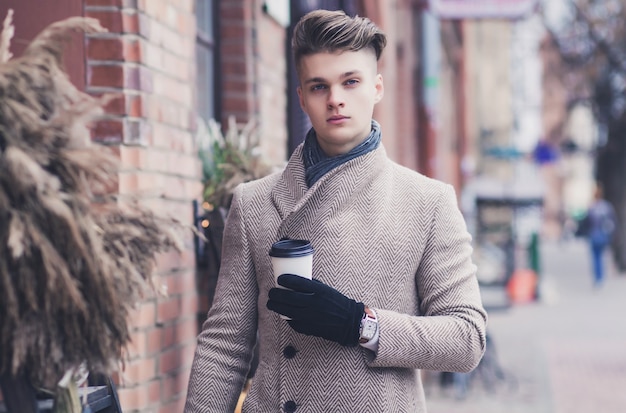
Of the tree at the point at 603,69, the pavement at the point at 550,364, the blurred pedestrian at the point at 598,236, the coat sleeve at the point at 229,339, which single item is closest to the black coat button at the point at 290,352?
the coat sleeve at the point at 229,339

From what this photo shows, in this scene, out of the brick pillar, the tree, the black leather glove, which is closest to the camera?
the black leather glove

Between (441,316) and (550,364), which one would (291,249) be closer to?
(441,316)

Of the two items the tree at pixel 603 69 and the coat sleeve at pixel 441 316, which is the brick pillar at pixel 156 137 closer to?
the coat sleeve at pixel 441 316

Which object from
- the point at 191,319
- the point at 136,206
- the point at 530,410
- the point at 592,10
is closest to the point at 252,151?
the point at 191,319

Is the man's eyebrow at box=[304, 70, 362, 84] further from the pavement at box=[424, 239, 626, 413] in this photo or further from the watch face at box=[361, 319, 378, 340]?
the pavement at box=[424, 239, 626, 413]

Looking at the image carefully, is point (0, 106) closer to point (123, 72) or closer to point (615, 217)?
point (123, 72)

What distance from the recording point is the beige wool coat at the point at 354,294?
8.49ft

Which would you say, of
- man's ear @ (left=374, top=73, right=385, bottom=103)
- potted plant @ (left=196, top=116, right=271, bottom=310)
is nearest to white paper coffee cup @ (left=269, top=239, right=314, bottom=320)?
man's ear @ (left=374, top=73, right=385, bottom=103)

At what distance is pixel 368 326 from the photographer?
2506mm

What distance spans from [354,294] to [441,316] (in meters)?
0.23

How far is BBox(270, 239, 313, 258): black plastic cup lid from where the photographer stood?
240cm

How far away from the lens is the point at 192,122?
4.21 meters

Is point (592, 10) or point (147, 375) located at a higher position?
point (592, 10)

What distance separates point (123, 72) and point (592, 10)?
946 inches
